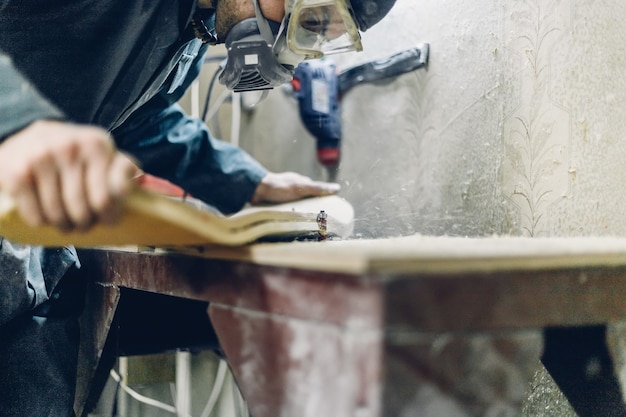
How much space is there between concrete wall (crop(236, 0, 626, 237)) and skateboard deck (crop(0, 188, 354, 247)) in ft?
1.77

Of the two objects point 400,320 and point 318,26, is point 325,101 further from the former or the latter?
point 400,320

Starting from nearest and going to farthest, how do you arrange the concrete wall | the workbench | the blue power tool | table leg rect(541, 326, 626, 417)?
the workbench
table leg rect(541, 326, 626, 417)
the concrete wall
the blue power tool

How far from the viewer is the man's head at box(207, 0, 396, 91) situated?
958 millimetres

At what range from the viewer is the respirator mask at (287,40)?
37.4 inches

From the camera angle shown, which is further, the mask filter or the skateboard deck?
the mask filter

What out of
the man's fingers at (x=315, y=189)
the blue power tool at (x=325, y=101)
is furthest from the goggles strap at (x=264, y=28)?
the blue power tool at (x=325, y=101)

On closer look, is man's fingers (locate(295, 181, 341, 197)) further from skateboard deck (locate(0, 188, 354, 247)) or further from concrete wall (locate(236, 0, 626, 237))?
skateboard deck (locate(0, 188, 354, 247))

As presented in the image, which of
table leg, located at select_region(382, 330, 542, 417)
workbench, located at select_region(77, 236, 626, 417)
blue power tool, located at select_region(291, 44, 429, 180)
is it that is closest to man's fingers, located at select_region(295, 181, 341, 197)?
blue power tool, located at select_region(291, 44, 429, 180)

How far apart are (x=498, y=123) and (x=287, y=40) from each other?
17.8 inches

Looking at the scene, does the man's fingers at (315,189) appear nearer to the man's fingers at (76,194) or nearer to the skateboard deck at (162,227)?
the skateboard deck at (162,227)

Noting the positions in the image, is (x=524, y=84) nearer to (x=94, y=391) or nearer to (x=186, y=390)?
(x=94, y=391)

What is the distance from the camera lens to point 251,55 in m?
1.01

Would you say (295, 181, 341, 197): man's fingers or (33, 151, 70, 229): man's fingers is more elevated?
(33, 151, 70, 229): man's fingers

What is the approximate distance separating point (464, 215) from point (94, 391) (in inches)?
32.2
